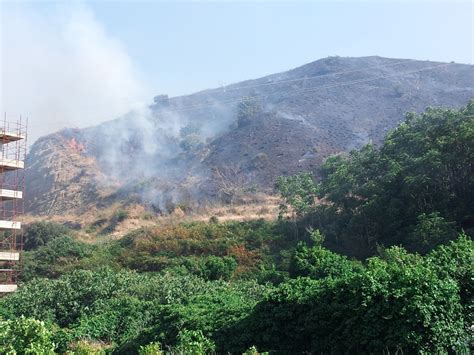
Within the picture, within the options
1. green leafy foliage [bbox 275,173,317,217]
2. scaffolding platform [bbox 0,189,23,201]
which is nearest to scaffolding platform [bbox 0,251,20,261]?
scaffolding platform [bbox 0,189,23,201]

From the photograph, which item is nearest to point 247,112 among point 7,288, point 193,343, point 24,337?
point 7,288

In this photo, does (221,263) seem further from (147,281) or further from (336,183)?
(336,183)

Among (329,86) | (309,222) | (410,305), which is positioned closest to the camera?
(410,305)

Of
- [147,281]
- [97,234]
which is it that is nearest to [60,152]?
[97,234]

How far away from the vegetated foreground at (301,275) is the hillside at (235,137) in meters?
15.9

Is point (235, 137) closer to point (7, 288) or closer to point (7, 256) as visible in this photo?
point (7, 256)

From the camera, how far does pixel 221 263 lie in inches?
1204

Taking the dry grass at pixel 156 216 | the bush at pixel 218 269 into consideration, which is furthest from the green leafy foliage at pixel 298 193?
the bush at pixel 218 269

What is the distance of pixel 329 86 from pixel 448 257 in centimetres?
7804

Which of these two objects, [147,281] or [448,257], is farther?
[147,281]

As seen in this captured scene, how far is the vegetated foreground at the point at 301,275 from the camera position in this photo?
420 inches

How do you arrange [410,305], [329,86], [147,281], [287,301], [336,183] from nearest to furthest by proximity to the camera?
[410,305] < [287,301] < [147,281] < [336,183] < [329,86]

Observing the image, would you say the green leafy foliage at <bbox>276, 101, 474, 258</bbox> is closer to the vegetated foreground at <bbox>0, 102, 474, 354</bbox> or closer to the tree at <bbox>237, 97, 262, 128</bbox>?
the vegetated foreground at <bbox>0, 102, 474, 354</bbox>

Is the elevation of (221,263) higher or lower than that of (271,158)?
lower
